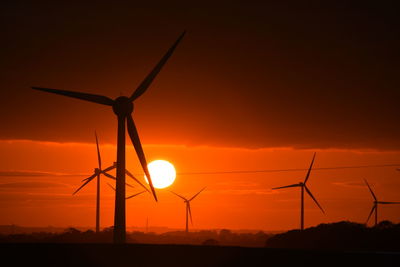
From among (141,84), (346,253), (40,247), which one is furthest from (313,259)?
(141,84)

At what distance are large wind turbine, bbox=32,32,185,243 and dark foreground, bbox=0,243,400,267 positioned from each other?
34.9 feet

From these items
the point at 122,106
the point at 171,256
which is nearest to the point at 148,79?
the point at 122,106

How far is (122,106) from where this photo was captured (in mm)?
84375

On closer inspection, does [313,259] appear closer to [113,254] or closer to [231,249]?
[231,249]

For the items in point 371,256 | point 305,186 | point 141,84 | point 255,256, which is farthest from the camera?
point 305,186

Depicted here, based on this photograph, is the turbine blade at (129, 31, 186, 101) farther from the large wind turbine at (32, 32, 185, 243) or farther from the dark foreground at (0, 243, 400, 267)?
the dark foreground at (0, 243, 400, 267)

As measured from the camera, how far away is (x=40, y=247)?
221 feet

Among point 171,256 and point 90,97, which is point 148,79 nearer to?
point 90,97

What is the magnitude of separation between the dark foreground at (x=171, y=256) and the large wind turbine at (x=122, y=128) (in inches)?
418

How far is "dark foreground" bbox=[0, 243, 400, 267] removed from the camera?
53.2 metres

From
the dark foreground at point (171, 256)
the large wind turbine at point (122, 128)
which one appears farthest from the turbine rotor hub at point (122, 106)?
the dark foreground at point (171, 256)

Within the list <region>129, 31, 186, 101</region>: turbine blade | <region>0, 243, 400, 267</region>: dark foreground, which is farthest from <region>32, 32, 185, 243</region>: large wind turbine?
<region>0, 243, 400, 267</region>: dark foreground

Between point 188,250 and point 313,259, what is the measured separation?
46.9 feet

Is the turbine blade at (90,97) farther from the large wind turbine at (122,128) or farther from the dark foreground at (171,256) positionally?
the dark foreground at (171,256)
